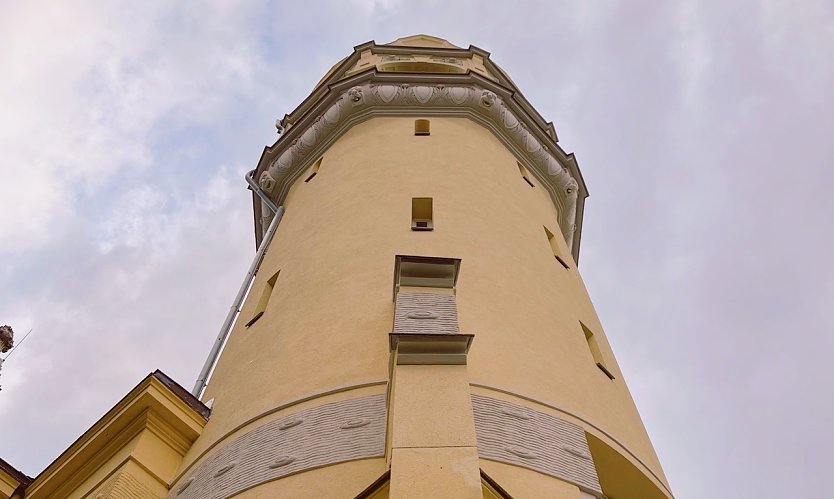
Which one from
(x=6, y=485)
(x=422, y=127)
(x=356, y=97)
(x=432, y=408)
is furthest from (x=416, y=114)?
(x=432, y=408)

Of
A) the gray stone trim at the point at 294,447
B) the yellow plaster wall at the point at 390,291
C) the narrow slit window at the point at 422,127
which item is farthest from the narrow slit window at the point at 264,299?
the narrow slit window at the point at 422,127

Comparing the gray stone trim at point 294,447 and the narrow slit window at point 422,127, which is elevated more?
the narrow slit window at point 422,127

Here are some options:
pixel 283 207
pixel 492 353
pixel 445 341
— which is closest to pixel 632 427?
pixel 492 353

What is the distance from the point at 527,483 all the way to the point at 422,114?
1091 centimetres

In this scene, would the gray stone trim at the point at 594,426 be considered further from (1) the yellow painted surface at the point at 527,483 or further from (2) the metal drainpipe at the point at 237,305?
(2) the metal drainpipe at the point at 237,305

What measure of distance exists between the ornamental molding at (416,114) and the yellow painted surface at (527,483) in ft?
35.2

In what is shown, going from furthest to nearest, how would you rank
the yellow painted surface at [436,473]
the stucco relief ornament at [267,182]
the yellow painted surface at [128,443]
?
the stucco relief ornament at [267,182] → the yellow painted surface at [128,443] → the yellow painted surface at [436,473]

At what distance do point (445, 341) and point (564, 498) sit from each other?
170 centimetres

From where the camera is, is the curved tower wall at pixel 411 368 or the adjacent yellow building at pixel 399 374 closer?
the adjacent yellow building at pixel 399 374

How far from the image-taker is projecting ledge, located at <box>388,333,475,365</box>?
663cm

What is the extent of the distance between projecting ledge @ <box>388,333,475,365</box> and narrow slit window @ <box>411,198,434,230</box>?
5365 millimetres

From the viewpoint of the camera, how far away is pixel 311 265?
1136 cm

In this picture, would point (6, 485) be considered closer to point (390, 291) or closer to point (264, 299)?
point (264, 299)

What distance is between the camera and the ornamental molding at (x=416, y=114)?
55.8ft
